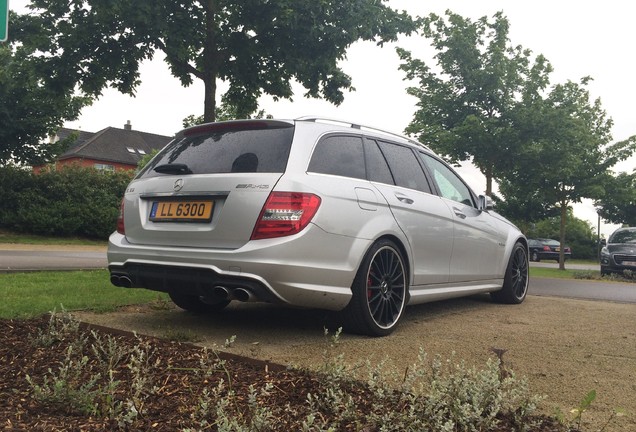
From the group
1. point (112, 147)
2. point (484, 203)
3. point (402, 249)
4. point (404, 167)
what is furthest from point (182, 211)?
point (112, 147)

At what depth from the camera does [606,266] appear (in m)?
17.5

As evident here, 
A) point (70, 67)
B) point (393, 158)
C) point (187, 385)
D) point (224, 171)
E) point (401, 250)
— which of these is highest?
point (70, 67)

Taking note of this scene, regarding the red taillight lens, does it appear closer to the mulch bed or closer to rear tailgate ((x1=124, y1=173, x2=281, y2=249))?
rear tailgate ((x1=124, y1=173, x2=281, y2=249))

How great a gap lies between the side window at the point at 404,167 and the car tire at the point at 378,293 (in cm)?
77

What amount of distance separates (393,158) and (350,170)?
2.66 ft

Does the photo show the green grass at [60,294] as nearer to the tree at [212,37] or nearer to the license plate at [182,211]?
the license plate at [182,211]

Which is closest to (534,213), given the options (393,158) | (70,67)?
(70,67)

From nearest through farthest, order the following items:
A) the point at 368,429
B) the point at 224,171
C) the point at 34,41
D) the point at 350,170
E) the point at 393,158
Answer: the point at 368,429 < the point at 224,171 < the point at 350,170 < the point at 393,158 < the point at 34,41

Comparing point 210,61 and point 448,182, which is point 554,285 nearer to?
point 448,182

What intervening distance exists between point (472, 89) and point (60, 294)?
53.5 ft

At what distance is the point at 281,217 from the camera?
3934 millimetres

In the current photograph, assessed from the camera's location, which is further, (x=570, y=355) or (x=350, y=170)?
(x=350, y=170)

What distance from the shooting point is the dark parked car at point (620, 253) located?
55.7 ft

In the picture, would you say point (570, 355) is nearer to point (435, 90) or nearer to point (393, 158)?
point (393, 158)
